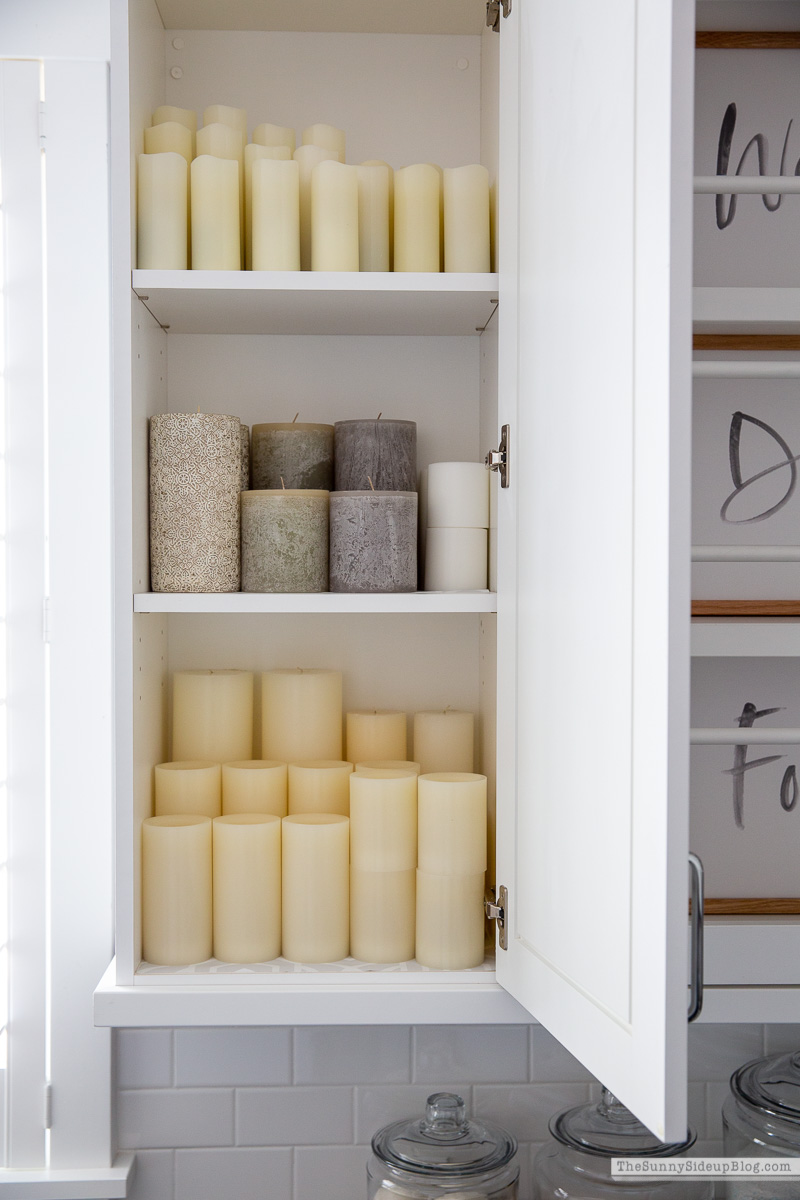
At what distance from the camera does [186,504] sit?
99cm

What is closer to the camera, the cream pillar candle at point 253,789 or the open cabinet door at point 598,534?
the open cabinet door at point 598,534

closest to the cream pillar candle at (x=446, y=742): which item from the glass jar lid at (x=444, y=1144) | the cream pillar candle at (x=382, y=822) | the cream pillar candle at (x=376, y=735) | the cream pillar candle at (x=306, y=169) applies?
the cream pillar candle at (x=376, y=735)

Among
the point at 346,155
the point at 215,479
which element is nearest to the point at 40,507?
the point at 215,479

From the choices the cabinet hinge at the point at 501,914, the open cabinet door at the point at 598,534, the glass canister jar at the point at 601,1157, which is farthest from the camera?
the glass canister jar at the point at 601,1157

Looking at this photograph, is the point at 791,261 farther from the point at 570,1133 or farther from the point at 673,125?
the point at 570,1133

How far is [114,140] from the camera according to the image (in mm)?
944

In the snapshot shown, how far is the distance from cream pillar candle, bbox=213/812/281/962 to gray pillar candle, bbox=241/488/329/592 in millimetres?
258

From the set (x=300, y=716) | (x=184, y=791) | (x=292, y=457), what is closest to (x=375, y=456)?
(x=292, y=457)

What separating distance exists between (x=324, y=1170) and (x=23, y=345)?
3.69ft

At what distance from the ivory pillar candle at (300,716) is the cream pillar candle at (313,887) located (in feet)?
0.46

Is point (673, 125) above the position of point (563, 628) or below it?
above

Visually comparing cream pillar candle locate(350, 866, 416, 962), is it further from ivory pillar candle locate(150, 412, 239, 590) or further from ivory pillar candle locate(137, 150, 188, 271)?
ivory pillar candle locate(137, 150, 188, 271)

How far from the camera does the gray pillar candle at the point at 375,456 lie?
1042 mm

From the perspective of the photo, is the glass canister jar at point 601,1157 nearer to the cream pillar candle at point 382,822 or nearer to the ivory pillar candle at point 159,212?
the cream pillar candle at point 382,822
